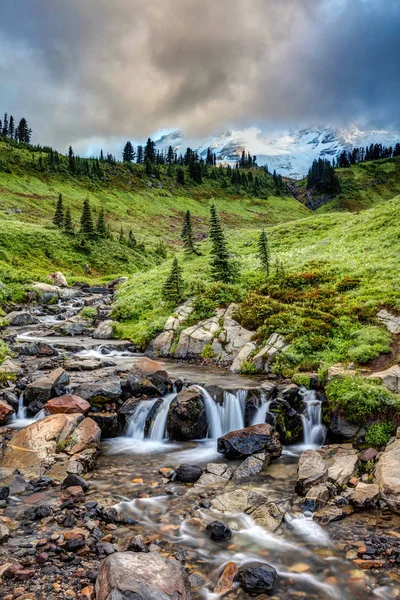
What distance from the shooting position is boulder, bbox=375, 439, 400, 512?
8.64 meters

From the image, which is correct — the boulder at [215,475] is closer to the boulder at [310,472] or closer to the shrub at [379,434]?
the boulder at [310,472]

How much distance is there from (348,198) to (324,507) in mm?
164539

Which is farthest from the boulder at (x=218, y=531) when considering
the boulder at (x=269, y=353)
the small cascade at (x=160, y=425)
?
the boulder at (x=269, y=353)

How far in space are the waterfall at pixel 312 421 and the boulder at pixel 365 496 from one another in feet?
12.4

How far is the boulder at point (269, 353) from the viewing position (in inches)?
712

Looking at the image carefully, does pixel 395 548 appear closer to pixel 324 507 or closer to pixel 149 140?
pixel 324 507

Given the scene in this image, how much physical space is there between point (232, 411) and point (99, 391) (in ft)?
16.7

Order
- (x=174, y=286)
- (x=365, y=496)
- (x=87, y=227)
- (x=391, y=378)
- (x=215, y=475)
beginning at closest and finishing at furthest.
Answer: (x=365, y=496)
(x=215, y=475)
(x=391, y=378)
(x=174, y=286)
(x=87, y=227)

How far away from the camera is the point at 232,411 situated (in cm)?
1428

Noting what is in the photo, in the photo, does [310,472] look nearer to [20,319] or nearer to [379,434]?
[379,434]

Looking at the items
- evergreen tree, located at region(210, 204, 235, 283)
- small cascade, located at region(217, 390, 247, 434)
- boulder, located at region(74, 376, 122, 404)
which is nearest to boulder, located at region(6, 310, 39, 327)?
evergreen tree, located at region(210, 204, 235, 283)

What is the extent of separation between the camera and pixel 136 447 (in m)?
12.9

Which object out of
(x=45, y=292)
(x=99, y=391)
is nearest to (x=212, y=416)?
(x=99, y=391)

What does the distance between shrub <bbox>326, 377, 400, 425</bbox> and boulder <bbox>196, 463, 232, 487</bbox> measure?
15.0 feet
